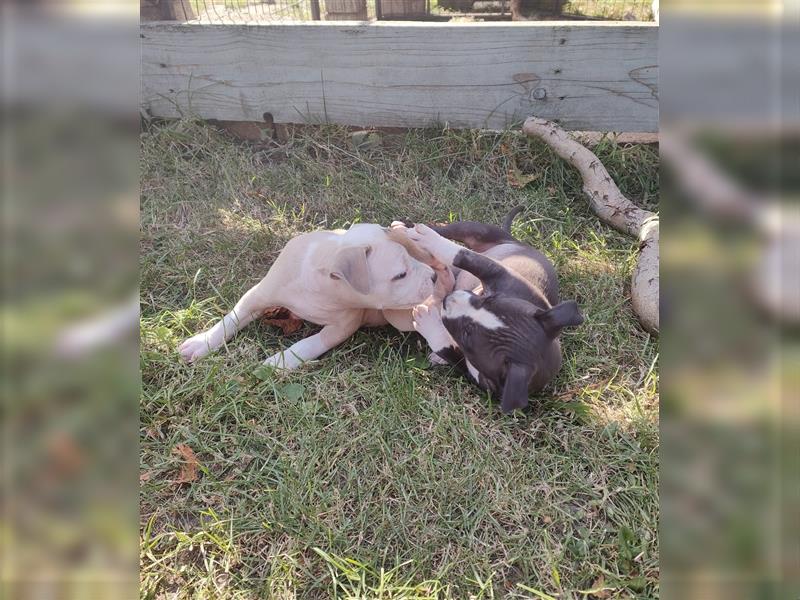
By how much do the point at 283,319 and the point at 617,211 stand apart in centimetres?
239

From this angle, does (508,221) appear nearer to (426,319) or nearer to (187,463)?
Answer: (426,319)

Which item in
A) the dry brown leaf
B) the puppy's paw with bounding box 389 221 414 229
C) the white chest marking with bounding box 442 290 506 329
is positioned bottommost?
the dry brown leaf

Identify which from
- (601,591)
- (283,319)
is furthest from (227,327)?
(601,591)

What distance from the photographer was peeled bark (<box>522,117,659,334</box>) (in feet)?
10.9

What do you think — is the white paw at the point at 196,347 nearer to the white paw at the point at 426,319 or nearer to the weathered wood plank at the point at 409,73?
the white paw at the point at 426,319

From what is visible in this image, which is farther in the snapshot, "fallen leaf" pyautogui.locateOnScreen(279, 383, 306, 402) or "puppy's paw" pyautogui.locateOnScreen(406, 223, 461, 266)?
"puppy's paw" pyautogui.locateOnScreen(406, 223, 461, 266)

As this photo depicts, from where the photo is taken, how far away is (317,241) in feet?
11.0

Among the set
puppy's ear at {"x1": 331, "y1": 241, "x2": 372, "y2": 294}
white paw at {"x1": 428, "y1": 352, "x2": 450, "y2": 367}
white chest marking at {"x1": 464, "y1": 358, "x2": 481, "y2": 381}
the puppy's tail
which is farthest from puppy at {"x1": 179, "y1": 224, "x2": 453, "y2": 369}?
the puppy's tail

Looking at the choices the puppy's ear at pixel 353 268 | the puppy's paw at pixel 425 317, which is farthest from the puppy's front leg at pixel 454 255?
the puppy's ear at pixel 353 268

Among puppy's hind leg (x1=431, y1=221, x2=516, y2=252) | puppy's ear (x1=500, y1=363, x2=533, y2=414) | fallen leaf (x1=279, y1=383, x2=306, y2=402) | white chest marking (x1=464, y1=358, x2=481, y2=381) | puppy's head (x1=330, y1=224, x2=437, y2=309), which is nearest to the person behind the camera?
puppy's ear (x1=500, y1=363, x2=533, y2=414)

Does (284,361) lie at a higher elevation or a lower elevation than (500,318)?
lower

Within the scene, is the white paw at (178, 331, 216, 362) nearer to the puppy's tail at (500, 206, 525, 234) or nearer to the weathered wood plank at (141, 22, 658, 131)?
the puppy's tail at (500, 206, 525, 234)

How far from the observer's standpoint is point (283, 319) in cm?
342
